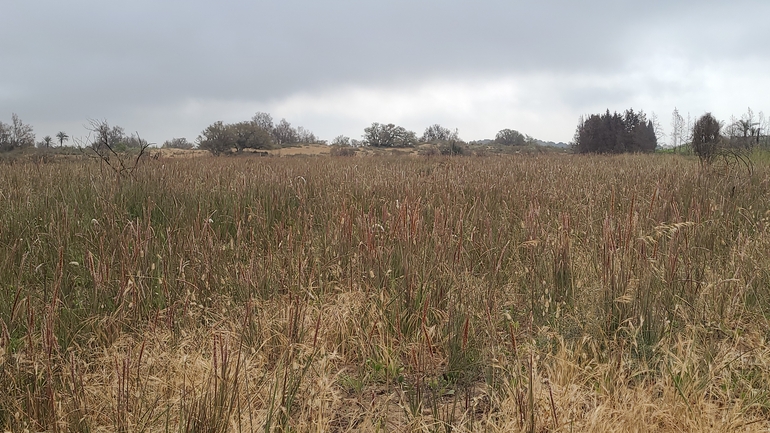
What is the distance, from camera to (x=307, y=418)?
1636mm

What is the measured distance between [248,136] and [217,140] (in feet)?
8.67

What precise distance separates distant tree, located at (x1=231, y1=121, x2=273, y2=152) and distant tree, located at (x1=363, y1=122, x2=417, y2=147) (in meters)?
14.0

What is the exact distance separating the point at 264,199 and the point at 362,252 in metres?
2.31

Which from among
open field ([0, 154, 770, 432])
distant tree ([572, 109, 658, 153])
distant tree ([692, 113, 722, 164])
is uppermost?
distant tree ([572, 109, 658, 153])

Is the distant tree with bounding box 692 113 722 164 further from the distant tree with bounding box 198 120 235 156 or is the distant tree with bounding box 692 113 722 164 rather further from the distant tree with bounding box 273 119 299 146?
the distant tree with bounding box 273 119 299 146

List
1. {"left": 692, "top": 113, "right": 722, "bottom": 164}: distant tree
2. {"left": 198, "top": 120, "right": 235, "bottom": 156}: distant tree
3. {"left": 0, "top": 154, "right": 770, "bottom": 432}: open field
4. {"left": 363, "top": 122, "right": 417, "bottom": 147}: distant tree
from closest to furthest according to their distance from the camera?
{"left": 0, "top": 154, "right": 770, "bottom": 432}: open field → {"left": 692, "top": 113, "right": 722, "bottom": 164}: distant tree → {"left": 198, "top": 120, "right": 235, "bottom": 156}: distant tree → {"left": 363, "top": 122, "right": 417, "bottom": 147}: distant tree

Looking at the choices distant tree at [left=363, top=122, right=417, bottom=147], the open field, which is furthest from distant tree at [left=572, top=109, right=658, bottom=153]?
the open field

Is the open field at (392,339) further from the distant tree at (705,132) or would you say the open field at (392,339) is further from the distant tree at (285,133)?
the distant tree at (285,133)

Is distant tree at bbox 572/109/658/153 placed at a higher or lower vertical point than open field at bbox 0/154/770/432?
higher

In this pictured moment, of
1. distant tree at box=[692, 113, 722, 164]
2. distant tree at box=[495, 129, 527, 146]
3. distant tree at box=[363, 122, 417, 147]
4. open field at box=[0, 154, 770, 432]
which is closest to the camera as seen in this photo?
open field at box=[0, 154, 770, 432]

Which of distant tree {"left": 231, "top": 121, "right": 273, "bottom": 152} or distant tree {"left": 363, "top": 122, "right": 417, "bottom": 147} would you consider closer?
distant tree {"left": 231, "top": 121, "right": 273, "bottom": 152}

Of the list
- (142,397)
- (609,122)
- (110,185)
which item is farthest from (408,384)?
(609,122)

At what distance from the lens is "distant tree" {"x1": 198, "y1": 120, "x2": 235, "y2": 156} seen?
31922mm

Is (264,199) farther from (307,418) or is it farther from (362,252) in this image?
(307,418)
